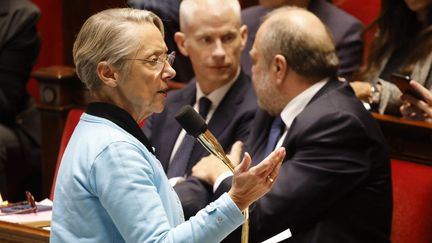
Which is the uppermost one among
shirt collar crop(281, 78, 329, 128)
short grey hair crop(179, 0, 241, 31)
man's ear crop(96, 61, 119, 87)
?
man's ear crop(96, 61, 119, 87)

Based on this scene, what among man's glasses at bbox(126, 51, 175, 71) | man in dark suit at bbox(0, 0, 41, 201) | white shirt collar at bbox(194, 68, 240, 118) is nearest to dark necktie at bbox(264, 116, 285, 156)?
white shirt collar at bbox(194, 68, 240, 118)

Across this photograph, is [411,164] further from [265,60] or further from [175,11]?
[175,11]

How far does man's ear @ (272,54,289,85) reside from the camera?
2934 mm

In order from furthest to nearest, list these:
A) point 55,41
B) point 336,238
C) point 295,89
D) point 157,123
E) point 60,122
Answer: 1. point 55,41
2. point 60,122
3. point 157,123
4. point 295,89
5. point 336,238

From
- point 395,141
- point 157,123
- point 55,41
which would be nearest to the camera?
point 395,141

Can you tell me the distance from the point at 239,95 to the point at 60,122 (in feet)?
3.44

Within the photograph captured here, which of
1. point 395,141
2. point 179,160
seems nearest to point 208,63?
point 179,160

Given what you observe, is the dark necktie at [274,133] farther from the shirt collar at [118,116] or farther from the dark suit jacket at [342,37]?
the shirt collar at [118,116]

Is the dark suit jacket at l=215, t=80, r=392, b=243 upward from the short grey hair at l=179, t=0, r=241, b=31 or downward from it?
downward

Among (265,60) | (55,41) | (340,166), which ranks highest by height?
(265,60)

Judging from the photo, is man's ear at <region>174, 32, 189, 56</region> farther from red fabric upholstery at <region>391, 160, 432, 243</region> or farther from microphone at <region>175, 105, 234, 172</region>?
microphone at <region>175, 105, 234, 172</region>

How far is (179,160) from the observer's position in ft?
10.7

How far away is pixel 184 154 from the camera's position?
129 inches

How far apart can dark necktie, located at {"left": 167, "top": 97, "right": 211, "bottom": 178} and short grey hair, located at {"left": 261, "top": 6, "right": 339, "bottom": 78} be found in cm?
48
